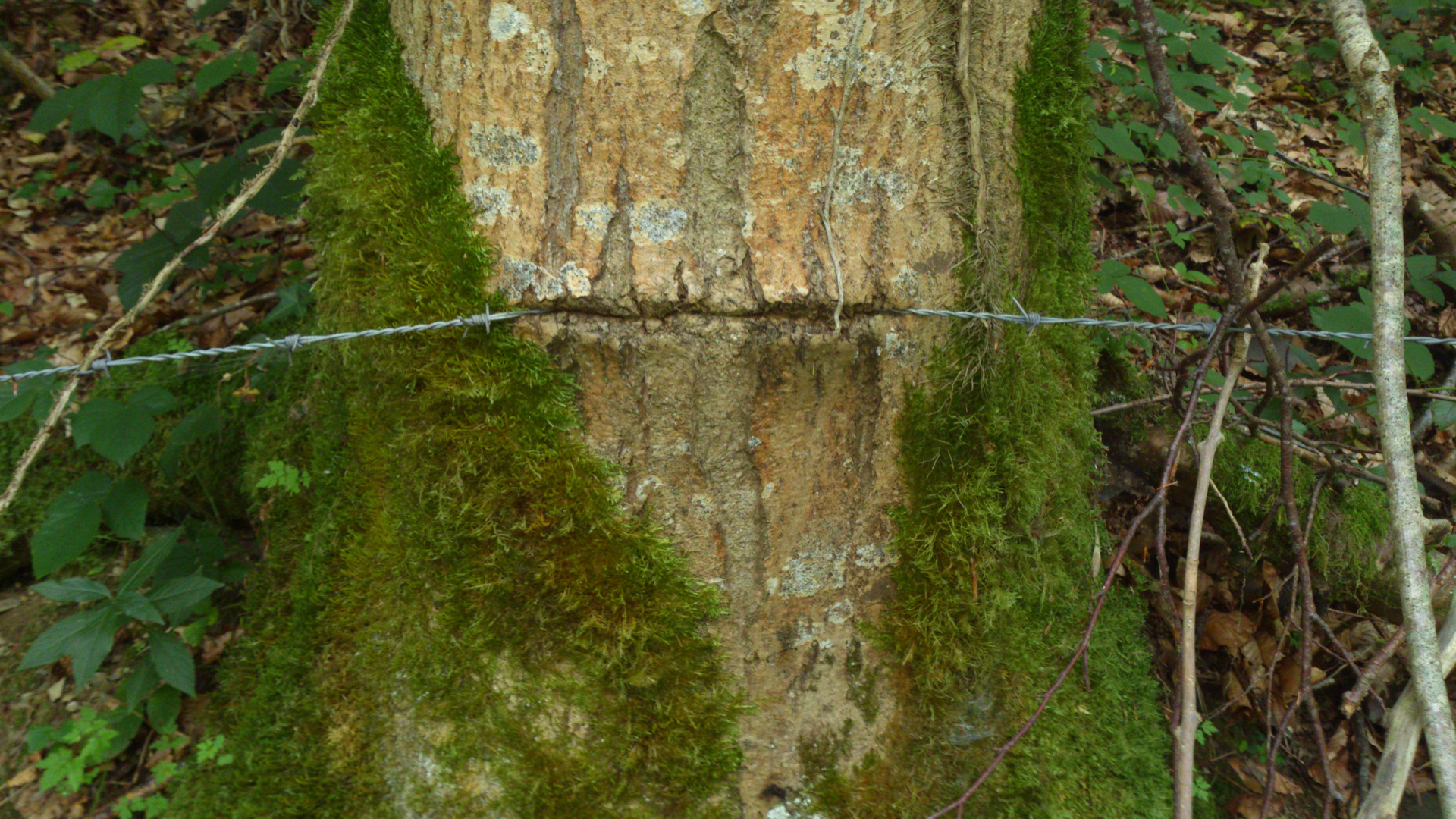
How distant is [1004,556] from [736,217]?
95 centimetres

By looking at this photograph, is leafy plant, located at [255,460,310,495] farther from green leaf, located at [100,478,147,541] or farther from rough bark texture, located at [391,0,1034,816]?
rough bark texture, located at [391,0,1034,816]

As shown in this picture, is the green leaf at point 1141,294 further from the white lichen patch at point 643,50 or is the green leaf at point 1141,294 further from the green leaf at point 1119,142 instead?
the white lichen patch at point 643,50

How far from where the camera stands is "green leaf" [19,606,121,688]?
76.0 inches

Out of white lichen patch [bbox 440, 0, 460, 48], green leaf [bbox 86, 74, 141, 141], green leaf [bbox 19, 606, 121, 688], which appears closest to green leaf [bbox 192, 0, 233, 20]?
green leaf [bbox 86, 74, 141, 141]

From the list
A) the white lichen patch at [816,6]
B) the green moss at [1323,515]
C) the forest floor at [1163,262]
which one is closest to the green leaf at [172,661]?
the forest floor at [1163,262]

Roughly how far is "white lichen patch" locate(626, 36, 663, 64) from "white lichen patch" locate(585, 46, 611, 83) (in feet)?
0.14

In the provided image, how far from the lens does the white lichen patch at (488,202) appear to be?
1476mm

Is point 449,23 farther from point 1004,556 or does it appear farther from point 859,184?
point 1004,556

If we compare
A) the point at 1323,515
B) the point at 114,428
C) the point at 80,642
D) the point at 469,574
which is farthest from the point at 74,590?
the point at 1323,515

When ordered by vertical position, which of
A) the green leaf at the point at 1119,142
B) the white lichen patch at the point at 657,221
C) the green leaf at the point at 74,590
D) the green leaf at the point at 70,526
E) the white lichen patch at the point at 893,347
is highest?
the green leaf at the point at 1119,142

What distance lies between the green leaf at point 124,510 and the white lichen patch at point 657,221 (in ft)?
5.59

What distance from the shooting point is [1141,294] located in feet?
8.13

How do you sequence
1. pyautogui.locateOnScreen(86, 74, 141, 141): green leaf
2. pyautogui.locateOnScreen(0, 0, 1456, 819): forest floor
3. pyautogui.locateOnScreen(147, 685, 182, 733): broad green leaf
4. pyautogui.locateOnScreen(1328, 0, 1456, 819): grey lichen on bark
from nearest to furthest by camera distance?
pyautogui.locateOnScreen(1328, 0, 1456, 819): grey lichen on bark
pyautogui.locateOnScreen(147, 685, 182, 733): broad green leaf
pyautogui.locateOnScreen(0, 0, 1456, 819): forest floor
pyautogui.locateOnScreen(86, 74, 141, 141): green leaf

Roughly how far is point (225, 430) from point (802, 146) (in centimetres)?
234
